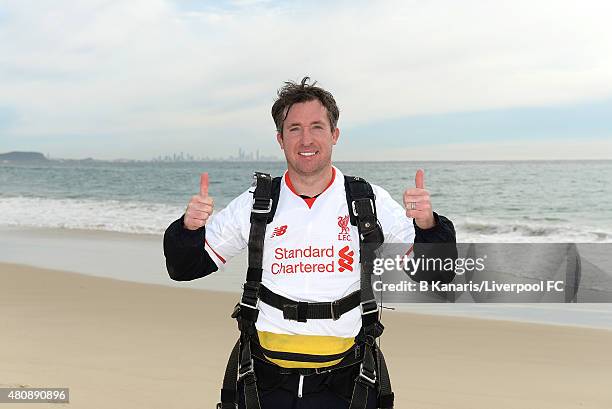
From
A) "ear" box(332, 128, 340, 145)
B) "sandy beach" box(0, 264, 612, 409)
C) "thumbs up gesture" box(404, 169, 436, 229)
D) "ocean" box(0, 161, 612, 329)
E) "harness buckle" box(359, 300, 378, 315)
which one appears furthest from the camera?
"ocean" box(0, 161, 612, 329)

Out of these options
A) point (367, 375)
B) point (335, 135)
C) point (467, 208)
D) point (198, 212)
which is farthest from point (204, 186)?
point (467, 208)

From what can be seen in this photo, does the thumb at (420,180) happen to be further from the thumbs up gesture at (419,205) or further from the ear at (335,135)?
the ear at (335,135)

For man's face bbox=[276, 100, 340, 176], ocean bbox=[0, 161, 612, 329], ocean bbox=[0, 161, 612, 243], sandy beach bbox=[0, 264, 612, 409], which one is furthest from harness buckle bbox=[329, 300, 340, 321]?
ocean bbox=[0, 161, 612, 243]

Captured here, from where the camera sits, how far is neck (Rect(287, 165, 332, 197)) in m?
2.86

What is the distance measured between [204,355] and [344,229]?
378 cm


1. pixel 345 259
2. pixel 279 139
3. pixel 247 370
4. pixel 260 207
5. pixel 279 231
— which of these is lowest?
pixel 247 370

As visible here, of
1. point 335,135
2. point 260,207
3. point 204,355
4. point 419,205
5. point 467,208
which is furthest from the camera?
point 467,208

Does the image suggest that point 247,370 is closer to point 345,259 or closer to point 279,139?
point 345,259

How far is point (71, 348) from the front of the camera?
6.31 meters

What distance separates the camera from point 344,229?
283cm

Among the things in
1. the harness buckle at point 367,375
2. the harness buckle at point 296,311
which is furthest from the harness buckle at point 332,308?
the harness buckle at point 367,375

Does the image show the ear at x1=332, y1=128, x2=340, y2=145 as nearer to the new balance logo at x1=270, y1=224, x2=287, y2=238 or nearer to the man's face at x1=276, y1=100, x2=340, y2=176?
the man's face at x1=276, y1=100, x2=340, y2=176

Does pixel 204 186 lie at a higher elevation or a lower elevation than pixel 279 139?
lower

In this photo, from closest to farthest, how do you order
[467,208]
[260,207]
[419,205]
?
[419,205] → [260,207] → [467,208]
